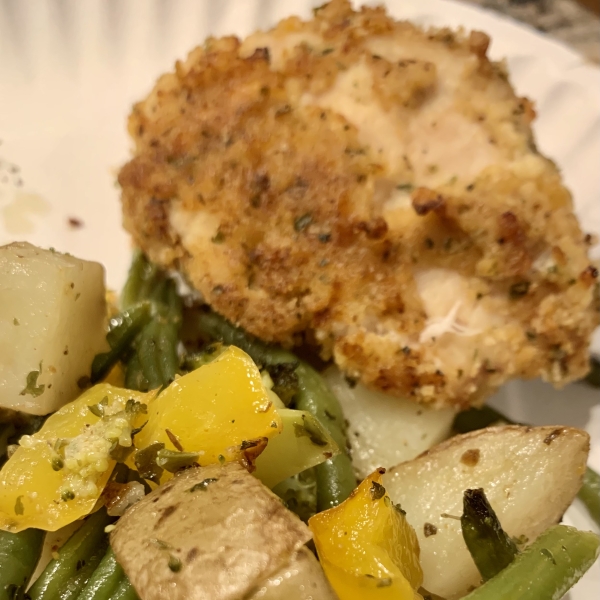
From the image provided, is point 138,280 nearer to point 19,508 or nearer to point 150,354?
point 150,354

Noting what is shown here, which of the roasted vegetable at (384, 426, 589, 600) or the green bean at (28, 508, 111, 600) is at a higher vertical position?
the roasted vegetable at (384, 426, 589, 600)

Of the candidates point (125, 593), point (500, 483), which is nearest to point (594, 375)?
point (500, 483)

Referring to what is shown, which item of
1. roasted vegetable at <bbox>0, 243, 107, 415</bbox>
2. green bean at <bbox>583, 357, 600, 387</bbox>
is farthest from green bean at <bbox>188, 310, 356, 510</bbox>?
green bean at <bbox>583, 357, 600, 387</bbox>

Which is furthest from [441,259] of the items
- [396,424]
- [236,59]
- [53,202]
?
[53,202]

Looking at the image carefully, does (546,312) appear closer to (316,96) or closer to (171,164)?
(316,96)

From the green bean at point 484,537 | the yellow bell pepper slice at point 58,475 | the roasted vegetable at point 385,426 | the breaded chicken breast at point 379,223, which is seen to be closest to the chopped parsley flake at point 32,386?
the yellow bell pepper slice at point 58,475

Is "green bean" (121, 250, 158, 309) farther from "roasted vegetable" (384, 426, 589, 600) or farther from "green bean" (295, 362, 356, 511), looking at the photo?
"roasted vegetable" (384, 426, 589, 600)
